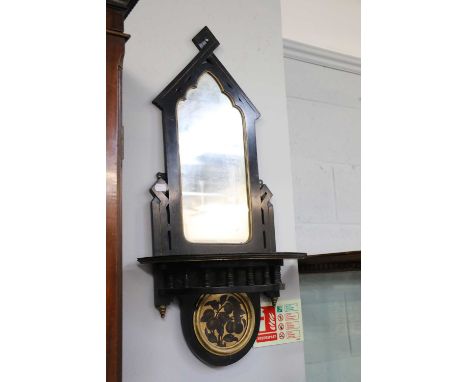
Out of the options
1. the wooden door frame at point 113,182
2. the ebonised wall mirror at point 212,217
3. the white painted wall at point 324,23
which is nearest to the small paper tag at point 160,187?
the ebonised wall mirror at point 212,217

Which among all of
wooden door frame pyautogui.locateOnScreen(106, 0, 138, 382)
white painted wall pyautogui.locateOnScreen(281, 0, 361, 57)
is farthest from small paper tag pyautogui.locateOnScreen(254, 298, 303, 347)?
white painted wall pyautogui.locateOnScreen(281, 0, 361, 57)

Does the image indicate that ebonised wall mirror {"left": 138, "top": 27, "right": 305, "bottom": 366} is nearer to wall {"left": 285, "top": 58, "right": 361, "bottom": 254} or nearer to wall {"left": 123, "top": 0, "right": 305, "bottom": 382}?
wall {"left": 123, "top": 0, "right": 305, "bottom": 382}

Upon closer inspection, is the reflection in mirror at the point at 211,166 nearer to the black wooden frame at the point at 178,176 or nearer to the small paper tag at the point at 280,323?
the black wooden frame at the point at 178,176

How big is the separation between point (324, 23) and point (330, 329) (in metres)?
1.19

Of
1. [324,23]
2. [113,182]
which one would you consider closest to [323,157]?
[324,23]

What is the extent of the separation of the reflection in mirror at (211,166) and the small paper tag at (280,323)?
0.78ft

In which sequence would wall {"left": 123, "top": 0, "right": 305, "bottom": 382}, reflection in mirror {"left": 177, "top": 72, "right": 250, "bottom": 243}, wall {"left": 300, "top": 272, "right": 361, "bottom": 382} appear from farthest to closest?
wall {"left": 300, "top": 272, "right": 361, "bottom": 382}
reflection in mirror {"left": 177, "top": 72, "right": 250, "bottom": 243}
wall {"left": 123, "top": 0, "right": 305, "bottom": 382}

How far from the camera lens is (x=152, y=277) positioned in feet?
4.03

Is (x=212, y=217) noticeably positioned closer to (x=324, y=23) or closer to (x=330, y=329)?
(x=330, y=329)

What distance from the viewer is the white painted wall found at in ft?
5.95

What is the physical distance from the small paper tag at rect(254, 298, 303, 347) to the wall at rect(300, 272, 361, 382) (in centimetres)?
18

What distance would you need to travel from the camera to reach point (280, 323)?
1.44 meters
